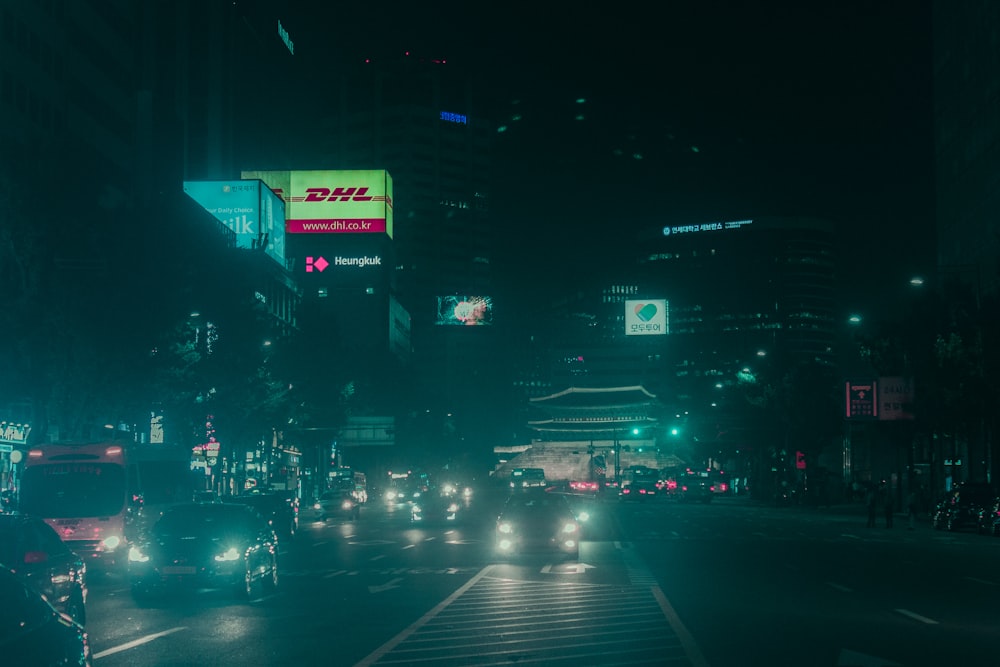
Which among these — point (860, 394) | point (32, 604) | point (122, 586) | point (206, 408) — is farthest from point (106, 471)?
point (860, 394)

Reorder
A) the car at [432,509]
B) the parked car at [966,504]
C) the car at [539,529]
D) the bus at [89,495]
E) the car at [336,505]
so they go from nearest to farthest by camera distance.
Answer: the bus at [89,495] → the car at [539,529] → the parked car at [966,504] → the car at [432,509] → the car at [336,505]

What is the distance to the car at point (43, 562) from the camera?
1515 cm

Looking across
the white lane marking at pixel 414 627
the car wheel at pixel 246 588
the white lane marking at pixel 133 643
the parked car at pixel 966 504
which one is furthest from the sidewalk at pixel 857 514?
the white lane marking at pixel 133 643

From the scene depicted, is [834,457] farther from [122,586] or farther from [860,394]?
[122,586]

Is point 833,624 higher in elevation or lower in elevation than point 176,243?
lower

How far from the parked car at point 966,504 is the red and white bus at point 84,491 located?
120 feet

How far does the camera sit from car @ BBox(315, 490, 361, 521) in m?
66.2

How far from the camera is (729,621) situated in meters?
18.2

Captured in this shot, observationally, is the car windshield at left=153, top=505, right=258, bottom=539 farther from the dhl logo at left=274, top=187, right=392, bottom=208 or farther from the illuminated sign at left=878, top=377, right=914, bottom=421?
the dhl logo at left=274, top=187, right=392, bottom=208

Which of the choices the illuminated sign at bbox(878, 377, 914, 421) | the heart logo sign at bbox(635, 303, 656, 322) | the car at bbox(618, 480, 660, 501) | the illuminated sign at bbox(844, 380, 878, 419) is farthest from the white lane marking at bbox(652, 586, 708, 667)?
the heart logo sign at bbox(635, 303, 656, 322)

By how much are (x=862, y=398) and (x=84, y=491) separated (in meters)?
45.0

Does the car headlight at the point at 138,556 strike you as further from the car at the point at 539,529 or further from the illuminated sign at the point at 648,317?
the illuminated sign at the point at 648,317

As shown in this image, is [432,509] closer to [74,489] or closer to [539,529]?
[539,529]

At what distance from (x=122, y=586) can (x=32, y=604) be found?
19.6 metres
